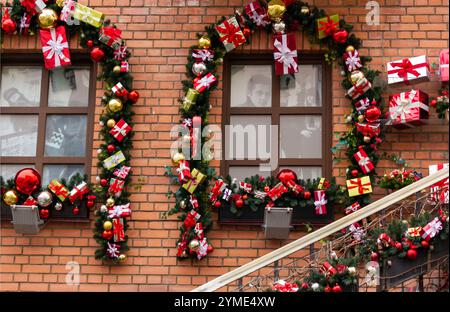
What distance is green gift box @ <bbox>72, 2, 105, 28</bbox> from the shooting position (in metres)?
8.35

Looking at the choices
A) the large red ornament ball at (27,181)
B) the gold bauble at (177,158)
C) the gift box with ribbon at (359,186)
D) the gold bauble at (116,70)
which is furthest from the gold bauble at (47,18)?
the gift box with ribbon at (359,186)

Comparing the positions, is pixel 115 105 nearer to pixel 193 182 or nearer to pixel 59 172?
pixel 59 172

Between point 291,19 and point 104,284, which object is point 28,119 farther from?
point 291,19

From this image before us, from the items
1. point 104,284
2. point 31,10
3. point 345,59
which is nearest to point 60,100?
point 31,10

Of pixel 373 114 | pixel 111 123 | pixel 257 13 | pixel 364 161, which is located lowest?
pixel 364 161

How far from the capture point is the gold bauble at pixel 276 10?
8289 millimetres

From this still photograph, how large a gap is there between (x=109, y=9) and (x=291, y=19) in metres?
1.85

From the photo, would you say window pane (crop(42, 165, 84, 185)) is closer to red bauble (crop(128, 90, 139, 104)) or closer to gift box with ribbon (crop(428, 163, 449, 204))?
red bauble (crop(128, 90, 139, 104))

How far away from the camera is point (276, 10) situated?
8.29 meters

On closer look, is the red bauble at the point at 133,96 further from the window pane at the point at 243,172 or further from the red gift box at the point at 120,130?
the window pane at the point at 243,172

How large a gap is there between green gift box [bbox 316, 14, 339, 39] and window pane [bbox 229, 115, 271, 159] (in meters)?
1.01

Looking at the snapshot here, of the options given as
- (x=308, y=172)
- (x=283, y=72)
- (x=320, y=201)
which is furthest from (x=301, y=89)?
(x=320, y=201)

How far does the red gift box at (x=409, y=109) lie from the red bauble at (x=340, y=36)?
0.77 meters

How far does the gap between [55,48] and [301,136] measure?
8.51ft
